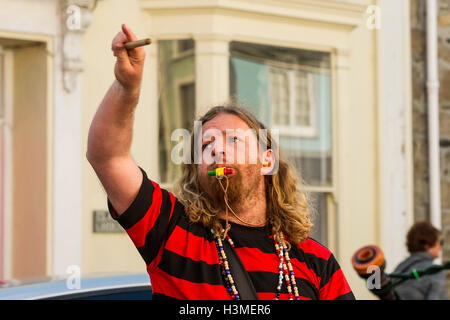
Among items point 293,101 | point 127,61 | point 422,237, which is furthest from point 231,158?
point 293,101

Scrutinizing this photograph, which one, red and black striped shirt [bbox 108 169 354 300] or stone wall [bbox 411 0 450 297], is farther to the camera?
stone wall [bbox 411 0 450 297]

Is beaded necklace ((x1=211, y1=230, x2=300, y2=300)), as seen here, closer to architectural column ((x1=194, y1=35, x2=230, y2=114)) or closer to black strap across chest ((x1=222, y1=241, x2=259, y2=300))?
black strap across chest ((x1=222, y1=241, x2=259, y2=300))

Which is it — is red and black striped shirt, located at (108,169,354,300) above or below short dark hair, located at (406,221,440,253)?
above

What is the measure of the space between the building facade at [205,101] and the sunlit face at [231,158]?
11.8ft

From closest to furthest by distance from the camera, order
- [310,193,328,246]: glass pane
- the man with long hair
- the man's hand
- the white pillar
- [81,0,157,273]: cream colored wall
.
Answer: the man's hand, the man with long hair, [81,0,157,273]: cream colored wall, [310,193,328,246]: glass pane, the white pillar

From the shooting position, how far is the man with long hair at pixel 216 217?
92.5 inches

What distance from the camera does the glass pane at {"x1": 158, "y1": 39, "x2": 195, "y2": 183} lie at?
25.6ft

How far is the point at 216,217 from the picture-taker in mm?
2666

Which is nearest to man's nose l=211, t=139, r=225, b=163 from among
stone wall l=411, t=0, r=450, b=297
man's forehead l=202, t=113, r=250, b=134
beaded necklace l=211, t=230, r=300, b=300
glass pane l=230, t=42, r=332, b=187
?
man's forehead l=202, t=113, r=250, b=134

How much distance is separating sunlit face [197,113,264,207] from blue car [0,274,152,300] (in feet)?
3.97

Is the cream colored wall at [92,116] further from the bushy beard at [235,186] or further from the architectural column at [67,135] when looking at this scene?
the bushy beard at [235,186]

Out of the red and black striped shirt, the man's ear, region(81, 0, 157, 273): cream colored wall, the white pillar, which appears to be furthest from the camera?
the white pillar

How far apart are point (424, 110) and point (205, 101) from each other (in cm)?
265

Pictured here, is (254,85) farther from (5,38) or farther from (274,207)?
(274,207)
